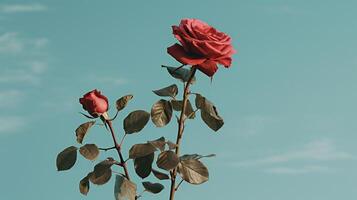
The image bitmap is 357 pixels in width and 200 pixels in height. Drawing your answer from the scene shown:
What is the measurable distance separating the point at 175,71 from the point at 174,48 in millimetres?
128

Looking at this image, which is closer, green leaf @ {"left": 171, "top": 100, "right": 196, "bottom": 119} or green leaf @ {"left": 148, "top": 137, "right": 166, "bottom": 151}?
green leaf @ {"left": 148, "top": 137, "right": 166, "bottom": 151}

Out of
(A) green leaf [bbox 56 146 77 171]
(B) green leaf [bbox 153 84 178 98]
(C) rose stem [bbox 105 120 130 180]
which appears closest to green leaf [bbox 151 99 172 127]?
(B) green leaf [bbox 153 84 178 98]

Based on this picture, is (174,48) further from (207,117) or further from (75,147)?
(75,147)

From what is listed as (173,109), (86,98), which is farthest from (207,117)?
(86,98)

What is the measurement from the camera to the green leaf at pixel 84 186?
6.68 ft

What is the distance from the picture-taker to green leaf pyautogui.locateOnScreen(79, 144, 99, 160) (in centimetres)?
199

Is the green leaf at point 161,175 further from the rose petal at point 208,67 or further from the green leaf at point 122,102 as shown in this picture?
the rose petal at point 208,67

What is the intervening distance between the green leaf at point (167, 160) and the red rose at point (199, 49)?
0.84 feet

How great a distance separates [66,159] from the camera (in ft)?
6.66

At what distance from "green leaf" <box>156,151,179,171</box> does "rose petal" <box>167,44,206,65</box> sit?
0.27 m

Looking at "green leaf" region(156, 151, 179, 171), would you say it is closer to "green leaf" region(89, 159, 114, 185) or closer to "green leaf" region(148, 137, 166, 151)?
"green leaf" region(148, 137, 166, 151)

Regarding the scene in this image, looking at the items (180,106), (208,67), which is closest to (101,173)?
(180,106)

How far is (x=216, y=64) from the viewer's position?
197cm

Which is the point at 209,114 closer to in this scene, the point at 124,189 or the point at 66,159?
the point at 124,189
